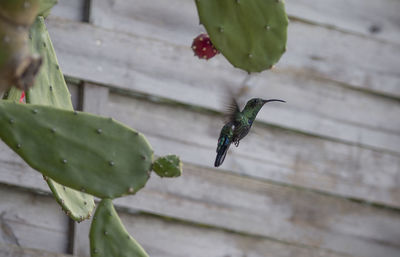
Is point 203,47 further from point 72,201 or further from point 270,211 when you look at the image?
point 270,211

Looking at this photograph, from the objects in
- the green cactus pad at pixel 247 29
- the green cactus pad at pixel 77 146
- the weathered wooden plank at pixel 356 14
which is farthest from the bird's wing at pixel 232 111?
the weathered wooden plank at pixel 356 14

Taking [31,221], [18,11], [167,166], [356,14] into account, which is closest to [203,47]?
[167,166]

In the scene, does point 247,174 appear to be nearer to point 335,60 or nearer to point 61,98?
point 335,60

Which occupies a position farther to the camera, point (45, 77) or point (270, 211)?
point (270, 211)

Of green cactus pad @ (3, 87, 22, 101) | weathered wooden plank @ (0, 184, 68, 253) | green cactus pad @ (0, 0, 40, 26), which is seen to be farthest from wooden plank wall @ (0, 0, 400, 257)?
green cactus pad @ (0, 0, 40, 26)

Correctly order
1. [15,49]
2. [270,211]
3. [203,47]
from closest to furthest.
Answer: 1. [15,49]
2. [203,47]
3. [270,211]

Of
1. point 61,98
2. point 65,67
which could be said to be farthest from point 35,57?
point 65,67
